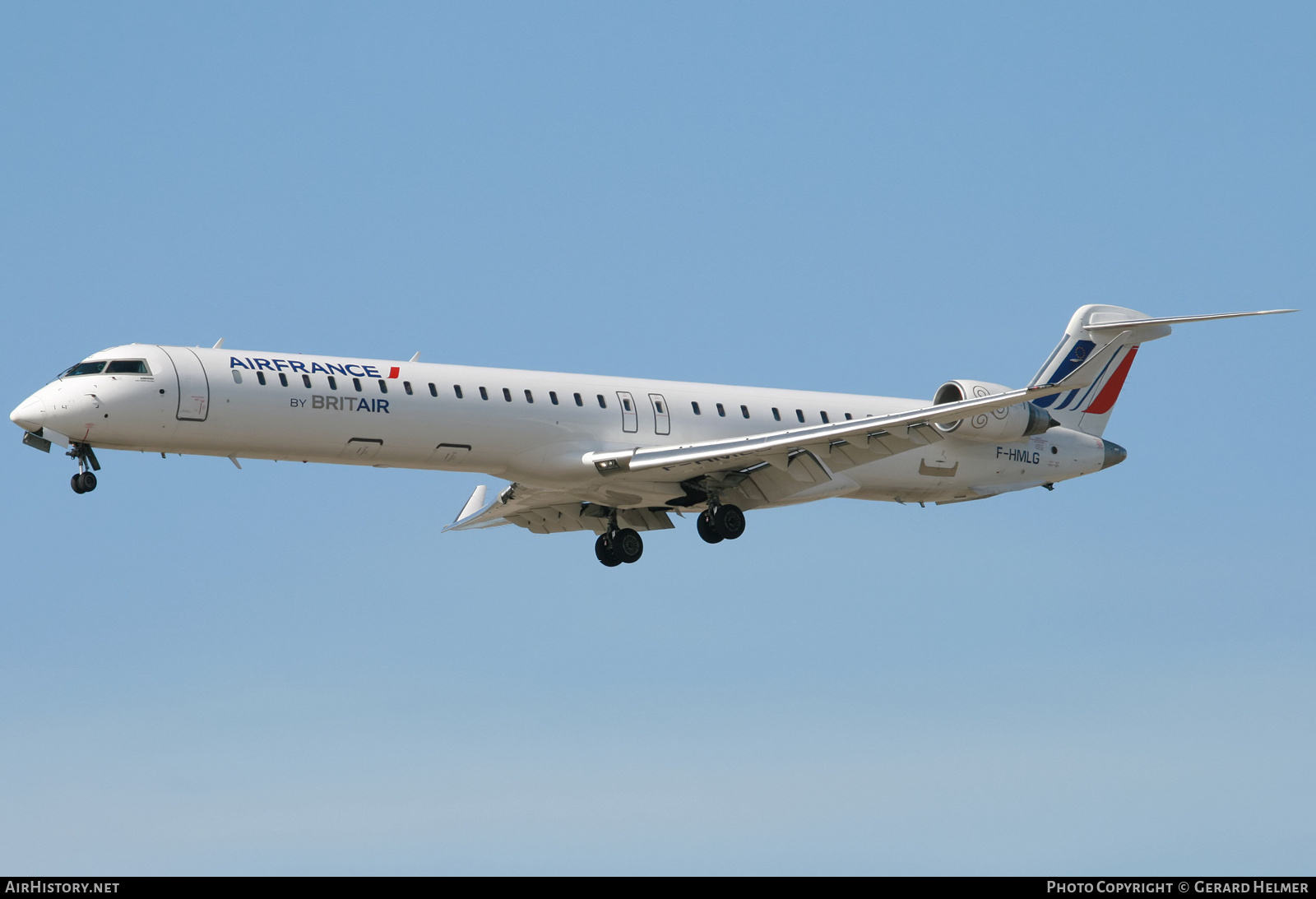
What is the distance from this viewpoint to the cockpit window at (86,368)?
30156mm

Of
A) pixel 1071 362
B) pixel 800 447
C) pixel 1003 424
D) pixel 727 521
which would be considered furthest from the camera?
pixel 1071 362

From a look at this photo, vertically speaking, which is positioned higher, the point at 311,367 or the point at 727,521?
the point at 311,367

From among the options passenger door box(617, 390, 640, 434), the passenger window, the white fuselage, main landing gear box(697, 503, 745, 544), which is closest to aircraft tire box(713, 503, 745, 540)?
main landing gear box(697, 503, 745, 544)

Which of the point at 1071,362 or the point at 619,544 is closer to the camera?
the point at 619,544

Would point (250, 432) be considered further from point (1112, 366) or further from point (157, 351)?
point (1112, 366)

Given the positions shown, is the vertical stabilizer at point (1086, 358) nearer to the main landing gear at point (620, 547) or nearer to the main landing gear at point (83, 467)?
the main landing gear at point (620, 547)

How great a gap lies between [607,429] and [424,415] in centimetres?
368

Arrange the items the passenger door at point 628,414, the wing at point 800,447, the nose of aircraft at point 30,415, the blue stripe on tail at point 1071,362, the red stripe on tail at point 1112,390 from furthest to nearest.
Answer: the red stripe on tail at point 1112,390 → the blue stripe on tail at point 1071,362 → the passenger door at point 628,414 → the wing at point 800,447 → the nose of aircraft at point 30,415

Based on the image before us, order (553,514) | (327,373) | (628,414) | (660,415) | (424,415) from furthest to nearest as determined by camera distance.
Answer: (553,514) < (660,415) < (628,414) < (424,415) < (327,373)

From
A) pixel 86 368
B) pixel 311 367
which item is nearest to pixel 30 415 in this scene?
pixel 86 368

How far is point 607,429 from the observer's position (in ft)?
109

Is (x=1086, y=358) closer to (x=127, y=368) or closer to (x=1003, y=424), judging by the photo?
(x=1003, y=424)

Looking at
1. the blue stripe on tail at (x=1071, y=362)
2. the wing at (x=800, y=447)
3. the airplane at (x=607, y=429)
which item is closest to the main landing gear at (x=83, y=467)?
the airplane at (x=607, y=429)

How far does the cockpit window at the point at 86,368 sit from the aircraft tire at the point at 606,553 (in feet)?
35.5
